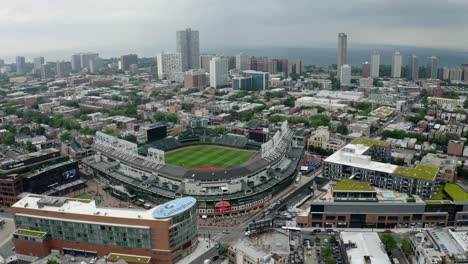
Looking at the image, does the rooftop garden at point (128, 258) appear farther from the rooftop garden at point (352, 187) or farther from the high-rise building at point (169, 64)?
the high-rise building at point (169, 64)

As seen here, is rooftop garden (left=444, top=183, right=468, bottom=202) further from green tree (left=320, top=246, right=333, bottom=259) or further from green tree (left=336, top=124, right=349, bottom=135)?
green tree (left=336, top=124, right=349, bottom=135)

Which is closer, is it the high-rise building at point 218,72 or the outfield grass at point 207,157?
the outfield grass at point 207,157

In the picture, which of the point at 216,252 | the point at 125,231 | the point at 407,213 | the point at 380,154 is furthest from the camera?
the point at 380,154

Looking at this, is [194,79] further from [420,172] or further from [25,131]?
[420,172]

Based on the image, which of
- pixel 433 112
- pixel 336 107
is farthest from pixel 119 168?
pixel 433 112

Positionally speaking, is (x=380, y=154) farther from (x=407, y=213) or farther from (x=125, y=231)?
(x=125, y=231)

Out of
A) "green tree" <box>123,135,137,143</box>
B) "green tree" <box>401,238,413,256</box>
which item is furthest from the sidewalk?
"green tree" <box>123,135,137,143</box>

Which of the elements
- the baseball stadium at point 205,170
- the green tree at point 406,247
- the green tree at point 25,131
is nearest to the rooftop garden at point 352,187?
the green tree at point 406,247
